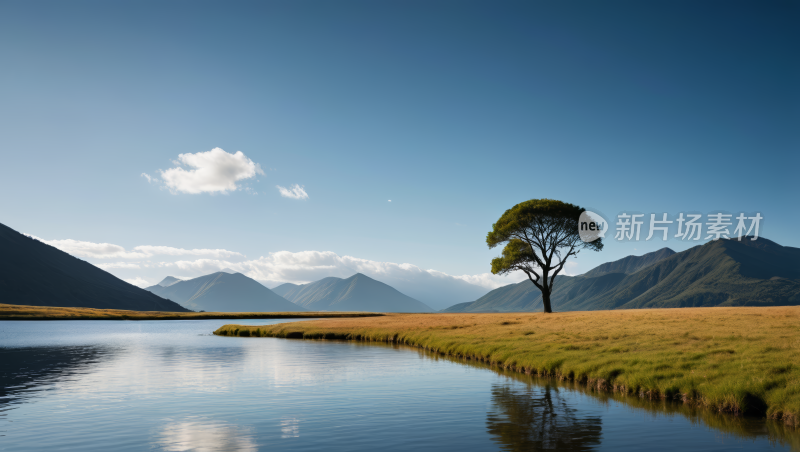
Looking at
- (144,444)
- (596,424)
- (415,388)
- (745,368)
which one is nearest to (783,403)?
(745,368)

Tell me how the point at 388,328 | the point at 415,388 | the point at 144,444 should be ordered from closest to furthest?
the point at 144,444 → the point at 415,388 → the point at 388,328

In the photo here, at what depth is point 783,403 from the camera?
811 inches

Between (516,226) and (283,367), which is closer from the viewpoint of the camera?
(283,367)

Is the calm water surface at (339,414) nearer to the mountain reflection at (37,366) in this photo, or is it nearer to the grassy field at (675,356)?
the mountain reflection at (37,366)

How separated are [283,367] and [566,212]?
59.7 meters

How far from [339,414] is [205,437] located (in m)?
6.54

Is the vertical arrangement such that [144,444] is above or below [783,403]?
below

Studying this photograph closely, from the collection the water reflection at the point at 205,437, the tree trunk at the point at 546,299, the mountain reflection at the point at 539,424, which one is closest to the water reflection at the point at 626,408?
the mountain reflection at the point at 539,424

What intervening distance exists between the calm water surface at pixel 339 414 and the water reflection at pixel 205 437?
5cm

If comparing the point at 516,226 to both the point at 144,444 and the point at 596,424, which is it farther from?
the point at 144,444

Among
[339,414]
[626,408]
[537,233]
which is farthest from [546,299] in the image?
[339,414]

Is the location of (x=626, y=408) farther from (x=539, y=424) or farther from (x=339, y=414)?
(x=339, y=414)

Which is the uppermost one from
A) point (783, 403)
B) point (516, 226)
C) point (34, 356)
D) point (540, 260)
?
point (516, 226)

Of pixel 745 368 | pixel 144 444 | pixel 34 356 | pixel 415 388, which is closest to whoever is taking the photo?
pixel 144 444
